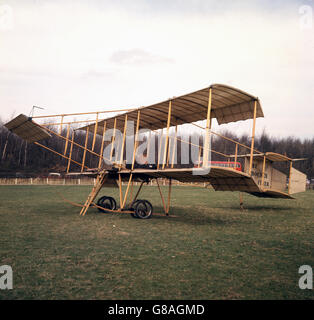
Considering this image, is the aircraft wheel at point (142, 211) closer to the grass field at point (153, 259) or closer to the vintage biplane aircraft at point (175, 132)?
the vintage biplane aircraft at point (175, 132)

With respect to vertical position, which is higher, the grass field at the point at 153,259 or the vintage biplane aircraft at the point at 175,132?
the vintage biplane aircraft at the point at 175,132

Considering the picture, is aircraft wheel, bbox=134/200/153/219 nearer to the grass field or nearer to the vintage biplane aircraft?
the vintage biplane aircraft

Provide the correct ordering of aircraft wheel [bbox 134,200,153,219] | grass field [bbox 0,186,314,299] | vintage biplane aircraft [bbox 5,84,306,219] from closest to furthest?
1. grass field [bbox 0,186,314,299]
2. vintage biplane aircraft [bbox 5,84,306,219]
3. aircraft wheel [bbox 134,200,153,219]

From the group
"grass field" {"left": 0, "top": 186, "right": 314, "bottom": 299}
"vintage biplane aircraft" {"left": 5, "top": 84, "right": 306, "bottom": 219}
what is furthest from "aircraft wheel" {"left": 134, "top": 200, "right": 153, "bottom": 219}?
"grass field" {"left": 0, "top": 186, "right": 314, "bottom": 299}

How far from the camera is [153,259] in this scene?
19.9 ft

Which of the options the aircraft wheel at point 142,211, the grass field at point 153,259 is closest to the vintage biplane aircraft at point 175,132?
the aircraft wheel at point 142,211

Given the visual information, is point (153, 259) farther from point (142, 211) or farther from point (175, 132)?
point (175, 132)

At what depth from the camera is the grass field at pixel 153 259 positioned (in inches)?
172

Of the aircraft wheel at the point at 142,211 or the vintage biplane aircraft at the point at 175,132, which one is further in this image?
the aircraft wheel at the point at 142,211

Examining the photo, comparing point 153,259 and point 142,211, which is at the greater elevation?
point 142,211

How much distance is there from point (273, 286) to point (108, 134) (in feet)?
38.1

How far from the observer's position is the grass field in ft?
14.4

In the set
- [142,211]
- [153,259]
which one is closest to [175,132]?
[142,211]

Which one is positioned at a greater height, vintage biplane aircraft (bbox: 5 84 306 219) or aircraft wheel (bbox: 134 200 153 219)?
vintage biplane aircraft (bbox: 5 84 306 219)
